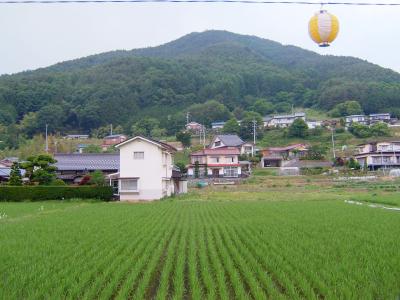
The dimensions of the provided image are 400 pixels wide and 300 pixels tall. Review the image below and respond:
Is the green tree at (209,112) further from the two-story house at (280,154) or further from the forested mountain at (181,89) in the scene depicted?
the two-story house at (280,154)

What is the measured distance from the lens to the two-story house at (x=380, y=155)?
171ft

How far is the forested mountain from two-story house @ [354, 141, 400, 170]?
Result: 103 feet

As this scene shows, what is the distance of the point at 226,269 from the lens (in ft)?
26.6

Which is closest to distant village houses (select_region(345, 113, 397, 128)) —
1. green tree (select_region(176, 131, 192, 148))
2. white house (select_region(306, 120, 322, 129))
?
white house (select_region(306, 120, 322, 129))

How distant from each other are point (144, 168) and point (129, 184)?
1422 mm

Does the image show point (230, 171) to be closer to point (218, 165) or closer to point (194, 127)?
point (218, 165)

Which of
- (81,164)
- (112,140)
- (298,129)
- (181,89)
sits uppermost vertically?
(181,89)

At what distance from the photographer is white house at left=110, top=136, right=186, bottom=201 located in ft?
101

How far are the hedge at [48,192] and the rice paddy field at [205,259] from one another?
1346 cm

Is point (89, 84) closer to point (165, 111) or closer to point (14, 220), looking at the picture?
point (165, 111)

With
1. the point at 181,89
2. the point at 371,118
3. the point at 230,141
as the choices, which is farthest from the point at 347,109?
the point at 181,89

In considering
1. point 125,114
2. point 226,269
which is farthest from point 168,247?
point 125,114

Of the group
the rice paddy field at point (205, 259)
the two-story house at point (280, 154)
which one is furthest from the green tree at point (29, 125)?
the rice paddy field at point (205, 259)

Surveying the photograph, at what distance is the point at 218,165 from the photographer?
52281mm
